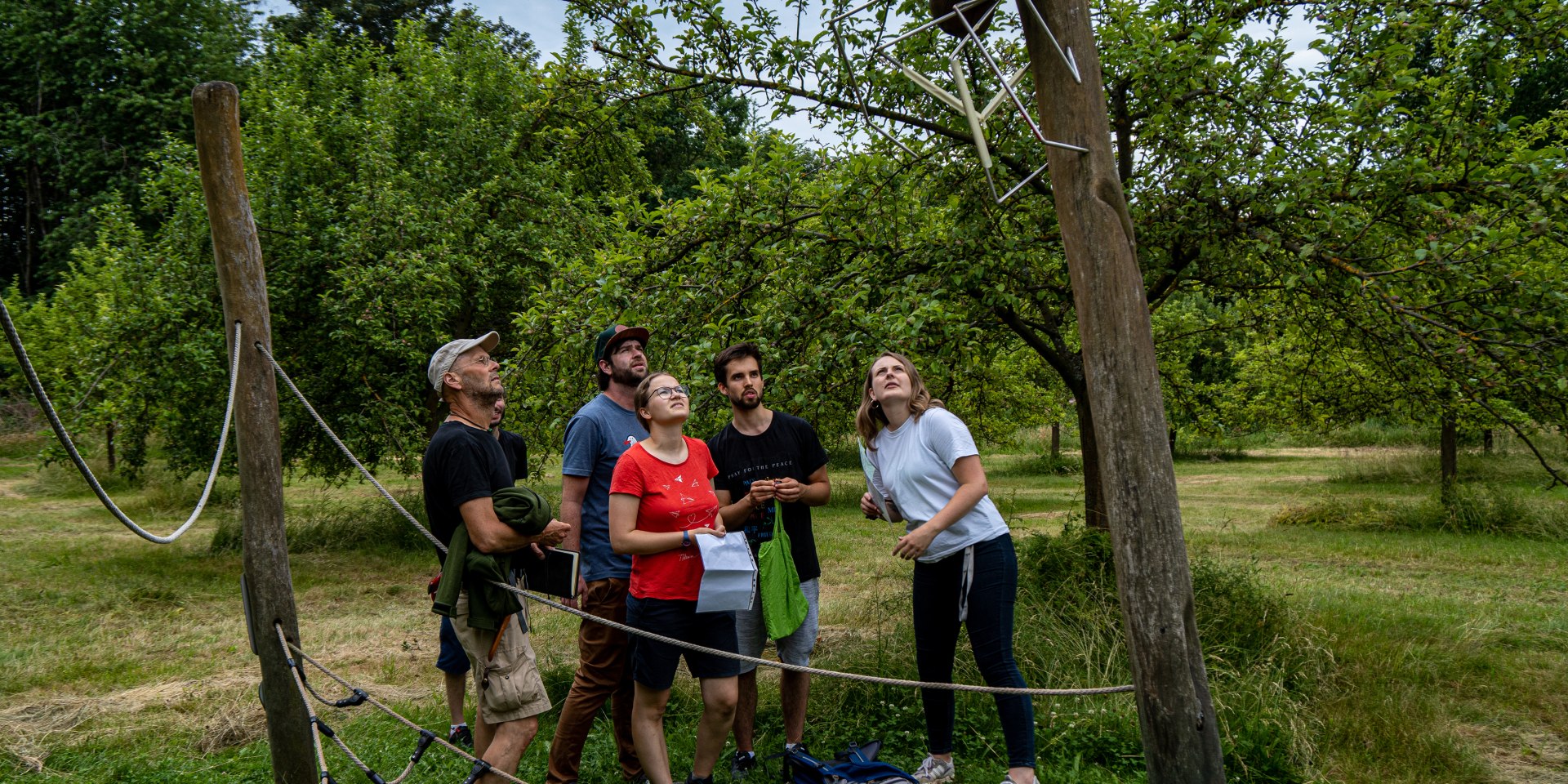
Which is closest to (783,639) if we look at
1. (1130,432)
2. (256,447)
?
(1130,432)

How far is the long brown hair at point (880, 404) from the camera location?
167 inches

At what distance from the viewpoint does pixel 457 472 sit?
350 cm

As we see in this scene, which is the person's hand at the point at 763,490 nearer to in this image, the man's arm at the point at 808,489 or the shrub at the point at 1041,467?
the man's arm at the point at 808,489

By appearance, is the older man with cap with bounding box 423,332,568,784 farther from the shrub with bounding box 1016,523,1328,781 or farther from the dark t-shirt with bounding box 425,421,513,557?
the shrub with bounding box 1016,523,1328,781

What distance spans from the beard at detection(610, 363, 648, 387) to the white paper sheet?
3.41 feet

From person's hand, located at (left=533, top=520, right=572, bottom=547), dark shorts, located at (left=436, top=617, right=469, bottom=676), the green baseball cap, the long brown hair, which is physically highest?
the green baseball cap

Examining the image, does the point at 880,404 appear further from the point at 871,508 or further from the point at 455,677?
the point at 455,677

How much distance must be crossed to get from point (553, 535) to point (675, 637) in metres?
0.62

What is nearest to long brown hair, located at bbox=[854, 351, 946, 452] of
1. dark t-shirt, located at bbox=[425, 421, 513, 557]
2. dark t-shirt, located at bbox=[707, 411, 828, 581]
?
dark t-shirt, located at bbox=[707, 411, 828, 581]

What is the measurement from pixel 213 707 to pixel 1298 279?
695cm

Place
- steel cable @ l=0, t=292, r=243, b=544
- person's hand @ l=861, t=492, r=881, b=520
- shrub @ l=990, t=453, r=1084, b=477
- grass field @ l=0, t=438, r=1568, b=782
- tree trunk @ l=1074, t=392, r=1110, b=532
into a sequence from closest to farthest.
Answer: steel cable @ l=0, t=292, r=243, b=544 → person's hand @ l=861, t=492, r=881, b=520 → grass field @ l=0, t=438, r=1568, b=782 → tree trunk @ l=1074, t=392, r=1110, b=532 → shrub @ l=990, t=453, r=1084, b=477

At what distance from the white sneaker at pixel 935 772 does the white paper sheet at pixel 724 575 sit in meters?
1.24

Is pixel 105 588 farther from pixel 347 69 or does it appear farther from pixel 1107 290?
pixel 1107 290

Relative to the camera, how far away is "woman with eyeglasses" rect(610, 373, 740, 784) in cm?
381
